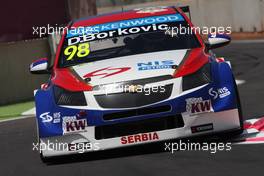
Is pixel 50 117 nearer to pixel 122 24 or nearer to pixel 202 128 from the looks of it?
pixel 202 128

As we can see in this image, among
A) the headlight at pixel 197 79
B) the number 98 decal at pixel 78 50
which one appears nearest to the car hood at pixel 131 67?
the headlight at pixel 197 79

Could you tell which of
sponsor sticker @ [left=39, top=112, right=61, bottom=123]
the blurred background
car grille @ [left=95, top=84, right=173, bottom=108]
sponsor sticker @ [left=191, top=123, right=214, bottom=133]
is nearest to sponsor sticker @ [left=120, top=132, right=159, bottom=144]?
car grille @ [left=95, top=84, right=173, bottom=108]

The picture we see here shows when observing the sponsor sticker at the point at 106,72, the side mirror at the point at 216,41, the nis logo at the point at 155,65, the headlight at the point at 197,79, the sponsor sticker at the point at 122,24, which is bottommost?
the headlight at the point at 197,79

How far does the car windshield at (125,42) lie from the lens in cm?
962

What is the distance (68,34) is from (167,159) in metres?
2.84

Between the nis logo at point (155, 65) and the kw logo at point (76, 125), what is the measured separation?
2.73 feet

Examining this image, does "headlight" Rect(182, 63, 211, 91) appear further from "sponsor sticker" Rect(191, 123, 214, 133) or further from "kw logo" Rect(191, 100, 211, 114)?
"sponsor sticker" Rect(191, 123, 214, 133)

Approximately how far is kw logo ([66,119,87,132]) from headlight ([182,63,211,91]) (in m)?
1.04

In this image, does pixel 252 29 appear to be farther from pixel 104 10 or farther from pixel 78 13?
pixel 104 10

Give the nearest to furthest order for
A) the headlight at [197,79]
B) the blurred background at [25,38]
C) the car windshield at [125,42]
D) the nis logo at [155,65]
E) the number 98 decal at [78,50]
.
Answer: the headlight at [197,79], the nis logo at [155,65], the car windshield at [125,42], the number 98 decal at [78,50], the blurred background at [25,38]

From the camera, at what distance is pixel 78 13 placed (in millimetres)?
23047

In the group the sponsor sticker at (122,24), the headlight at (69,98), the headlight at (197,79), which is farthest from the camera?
the sponsor sticker at (122,24)

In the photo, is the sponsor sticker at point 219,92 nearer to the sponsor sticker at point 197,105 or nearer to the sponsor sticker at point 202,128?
the sponsor sticker at point 197,105

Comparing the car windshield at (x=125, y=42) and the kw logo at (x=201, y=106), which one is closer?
the kw logo at (x=201, y=106)
